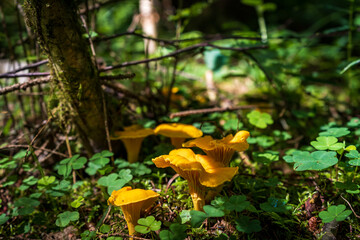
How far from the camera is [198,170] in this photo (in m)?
1.25

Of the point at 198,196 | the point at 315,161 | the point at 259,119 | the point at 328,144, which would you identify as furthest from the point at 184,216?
the point at 259,119

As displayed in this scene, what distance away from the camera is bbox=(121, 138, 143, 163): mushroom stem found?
2.03m

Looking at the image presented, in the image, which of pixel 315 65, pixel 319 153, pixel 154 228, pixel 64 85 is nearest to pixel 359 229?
pixel 319 153

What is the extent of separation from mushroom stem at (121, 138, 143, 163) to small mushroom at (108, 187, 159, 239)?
67cm

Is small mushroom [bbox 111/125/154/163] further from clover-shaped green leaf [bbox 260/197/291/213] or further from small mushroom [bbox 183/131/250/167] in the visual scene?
clover-shaped green leaf [bbox 260/197/291/213]

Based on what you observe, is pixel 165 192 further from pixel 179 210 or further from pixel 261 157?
pixel 261 157

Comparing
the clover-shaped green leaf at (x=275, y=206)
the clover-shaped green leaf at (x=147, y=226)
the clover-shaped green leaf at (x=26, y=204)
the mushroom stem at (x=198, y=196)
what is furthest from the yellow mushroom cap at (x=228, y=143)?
the clover-shaped green leaf at (x=26, y=204)

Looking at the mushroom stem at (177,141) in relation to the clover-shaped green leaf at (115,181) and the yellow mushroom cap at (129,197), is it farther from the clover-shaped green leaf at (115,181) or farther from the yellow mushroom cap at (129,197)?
the yellow mushroom cap at (129,197)

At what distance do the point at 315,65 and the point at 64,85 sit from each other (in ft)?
19.1

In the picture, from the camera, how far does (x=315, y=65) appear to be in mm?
5691

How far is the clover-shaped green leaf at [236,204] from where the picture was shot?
1297 mm

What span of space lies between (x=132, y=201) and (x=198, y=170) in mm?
386

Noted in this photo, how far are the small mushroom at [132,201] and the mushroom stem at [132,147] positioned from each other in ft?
2.19

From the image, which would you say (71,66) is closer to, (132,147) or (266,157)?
(132,147)
